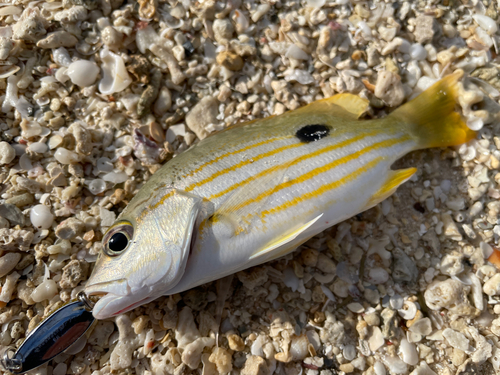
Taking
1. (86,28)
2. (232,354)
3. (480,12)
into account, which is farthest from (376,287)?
(86,28)

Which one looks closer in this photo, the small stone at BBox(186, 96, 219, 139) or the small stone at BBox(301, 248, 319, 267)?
the small stone at BBox(301, 248, 319, 267)

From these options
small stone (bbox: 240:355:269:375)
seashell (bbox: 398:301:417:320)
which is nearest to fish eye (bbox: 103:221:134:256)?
small stone (bbox: 240:355:269:375)

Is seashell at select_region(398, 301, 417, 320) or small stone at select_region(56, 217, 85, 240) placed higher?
small stone at select_region(56, 217, 85, 240)

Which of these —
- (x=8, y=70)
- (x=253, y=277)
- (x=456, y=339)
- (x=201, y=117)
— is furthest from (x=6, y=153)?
(x=456, y=339)

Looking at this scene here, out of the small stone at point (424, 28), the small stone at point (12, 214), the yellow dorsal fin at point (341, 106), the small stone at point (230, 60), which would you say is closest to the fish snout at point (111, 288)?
the small stone at point (12, 214)

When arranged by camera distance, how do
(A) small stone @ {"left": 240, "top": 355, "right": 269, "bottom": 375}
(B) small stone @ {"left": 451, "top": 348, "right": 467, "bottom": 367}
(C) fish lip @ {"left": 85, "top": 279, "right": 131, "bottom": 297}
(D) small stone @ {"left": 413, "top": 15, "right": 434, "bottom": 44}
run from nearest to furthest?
(C) fish lip @ {"left": 85, "top": 279, "right": 131, "bottom": 297} → (A) small stone @ {"left": 240, "top": 355, "right": 269, "bottom": 375} → (B) small stone @ {"left": 451, "top": 348, "right": 467, "bottom": 367} → (D) small stone @ {"left": 413, "top": 15, "right": 434, "bottom": 44}

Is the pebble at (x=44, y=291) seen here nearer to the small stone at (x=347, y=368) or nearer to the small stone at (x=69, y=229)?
the small stone at (x=69, y=229)

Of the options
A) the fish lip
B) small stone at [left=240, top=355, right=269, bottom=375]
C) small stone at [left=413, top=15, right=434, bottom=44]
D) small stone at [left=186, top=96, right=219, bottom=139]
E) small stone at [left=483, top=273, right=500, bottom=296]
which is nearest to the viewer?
the fish lip

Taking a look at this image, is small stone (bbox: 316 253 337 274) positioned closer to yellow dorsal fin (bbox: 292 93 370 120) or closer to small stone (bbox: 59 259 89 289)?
yellow dorsal fin (bbox: 292 93 370 120)
